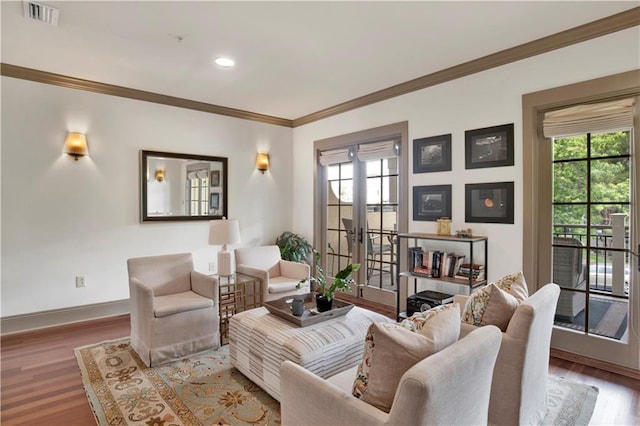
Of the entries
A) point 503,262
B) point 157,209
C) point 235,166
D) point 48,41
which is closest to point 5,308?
point 157,209

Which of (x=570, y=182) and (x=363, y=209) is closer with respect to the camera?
(x=570, y=182)

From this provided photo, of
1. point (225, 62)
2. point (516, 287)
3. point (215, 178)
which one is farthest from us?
point (215, 178)

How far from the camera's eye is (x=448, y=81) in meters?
3.69

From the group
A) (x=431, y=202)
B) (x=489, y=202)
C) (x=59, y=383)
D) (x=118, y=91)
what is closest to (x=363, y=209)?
(x=431, y=202)

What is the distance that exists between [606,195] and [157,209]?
15.3 feet

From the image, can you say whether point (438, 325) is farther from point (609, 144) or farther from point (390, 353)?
point (609, 144)

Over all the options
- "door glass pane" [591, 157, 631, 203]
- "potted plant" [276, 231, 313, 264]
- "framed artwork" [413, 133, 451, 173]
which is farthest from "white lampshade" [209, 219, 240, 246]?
"door glass pane" [591, 157, 631, 203]

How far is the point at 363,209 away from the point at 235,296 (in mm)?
2170

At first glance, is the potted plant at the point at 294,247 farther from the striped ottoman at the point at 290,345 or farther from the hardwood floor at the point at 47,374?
the striped ottoman at the point at 290,345

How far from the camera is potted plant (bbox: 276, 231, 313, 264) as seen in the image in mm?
5246

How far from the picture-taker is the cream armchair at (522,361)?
173cm

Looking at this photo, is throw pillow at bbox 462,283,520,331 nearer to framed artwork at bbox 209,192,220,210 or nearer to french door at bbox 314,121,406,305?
french door at bbox 314,121,406,305

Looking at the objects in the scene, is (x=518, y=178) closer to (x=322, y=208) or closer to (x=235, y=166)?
(x=322, y=208)

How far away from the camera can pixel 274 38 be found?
9.79 ft
